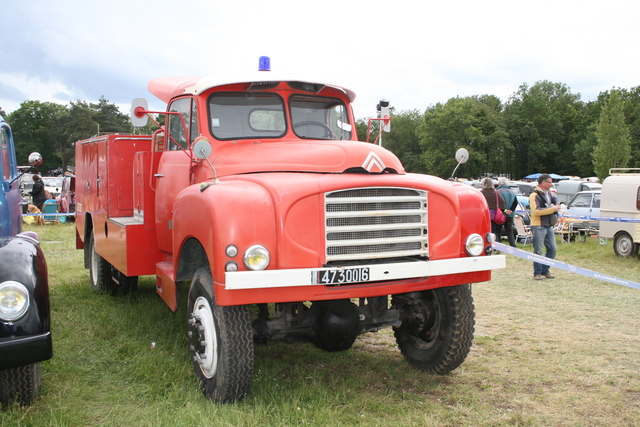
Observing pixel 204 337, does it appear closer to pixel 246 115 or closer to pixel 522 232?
pixel 246 115

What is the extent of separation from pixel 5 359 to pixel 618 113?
177ft

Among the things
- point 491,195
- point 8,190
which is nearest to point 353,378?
point 8,190

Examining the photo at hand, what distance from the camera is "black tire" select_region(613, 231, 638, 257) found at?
1305 cm

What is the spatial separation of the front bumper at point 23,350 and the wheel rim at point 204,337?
1.09m

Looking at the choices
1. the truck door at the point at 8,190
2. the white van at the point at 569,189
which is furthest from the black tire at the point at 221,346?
the white van at the point at 569,189

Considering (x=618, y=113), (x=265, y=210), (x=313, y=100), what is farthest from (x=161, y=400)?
(x=618, y=113)

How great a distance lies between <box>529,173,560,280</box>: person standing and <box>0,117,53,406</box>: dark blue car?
8.41 metres

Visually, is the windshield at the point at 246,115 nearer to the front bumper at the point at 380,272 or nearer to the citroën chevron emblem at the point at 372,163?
the citroën chevron emblem at the point at 372,163

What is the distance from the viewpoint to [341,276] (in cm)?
394

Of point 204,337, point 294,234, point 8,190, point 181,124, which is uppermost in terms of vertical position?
point 181,124

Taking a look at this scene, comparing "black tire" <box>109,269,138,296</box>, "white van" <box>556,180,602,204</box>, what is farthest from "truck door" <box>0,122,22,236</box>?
"white van" <box>556,180,602,204</box>

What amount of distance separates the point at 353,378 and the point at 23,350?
2651 mm

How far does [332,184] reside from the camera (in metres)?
4.06

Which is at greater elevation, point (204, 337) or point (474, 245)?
point (474, 245)
